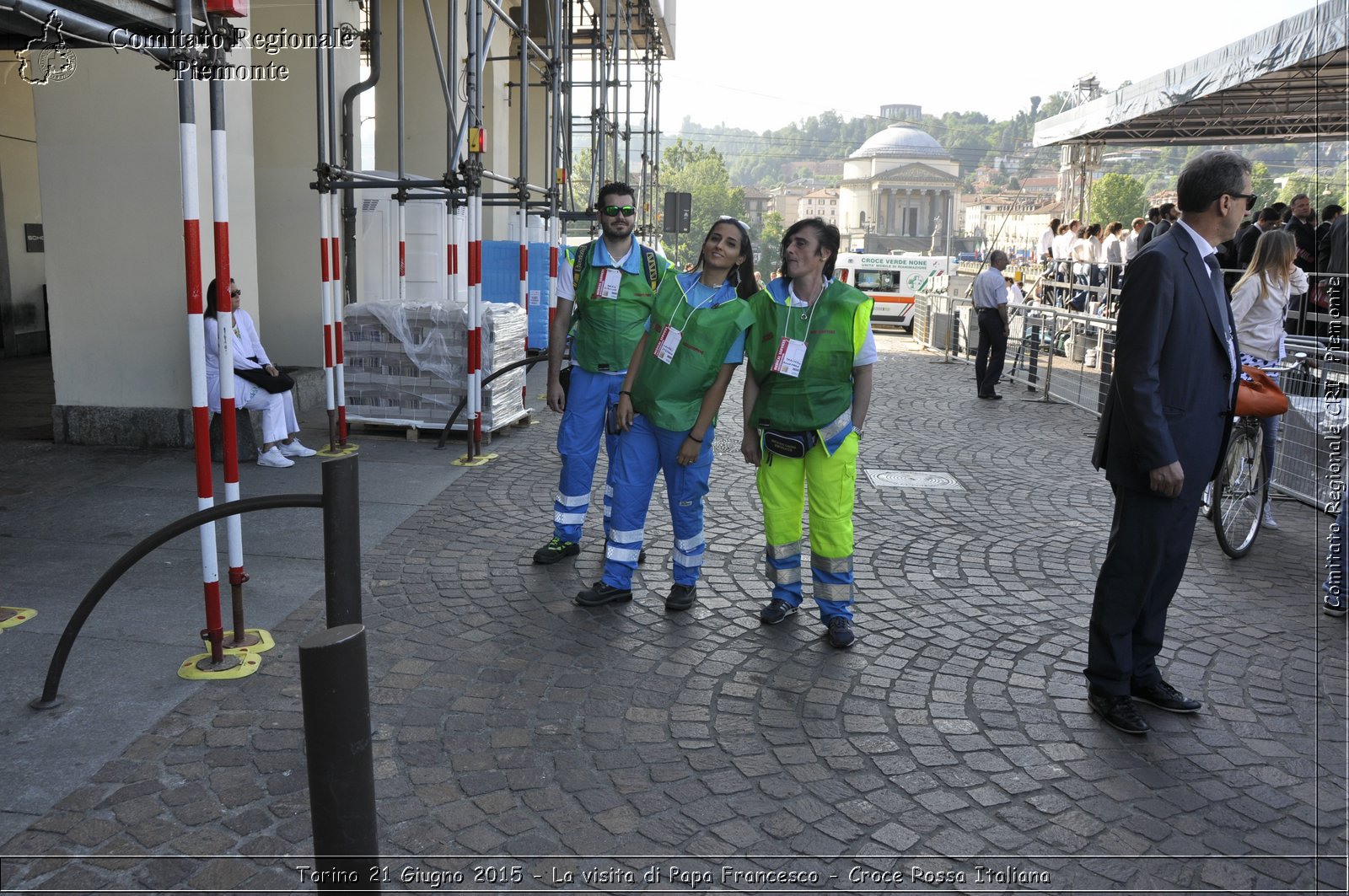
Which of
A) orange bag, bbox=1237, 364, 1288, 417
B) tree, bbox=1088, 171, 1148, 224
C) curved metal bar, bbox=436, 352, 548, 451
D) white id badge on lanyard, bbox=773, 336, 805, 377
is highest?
tree, bbox=1088, 171, 1148, 224

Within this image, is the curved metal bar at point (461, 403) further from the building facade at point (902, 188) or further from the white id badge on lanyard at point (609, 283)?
the building facade at point (902, 188)

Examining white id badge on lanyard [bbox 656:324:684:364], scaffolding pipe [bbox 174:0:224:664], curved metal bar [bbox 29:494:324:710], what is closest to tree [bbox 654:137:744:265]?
white id badge on lanyard [bbox 656:324:684:364]

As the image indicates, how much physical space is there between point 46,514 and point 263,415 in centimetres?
A: 186

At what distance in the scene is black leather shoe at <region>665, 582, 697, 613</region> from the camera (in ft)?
17.0

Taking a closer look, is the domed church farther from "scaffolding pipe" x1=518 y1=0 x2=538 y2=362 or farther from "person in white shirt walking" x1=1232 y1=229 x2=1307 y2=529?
"person in white shirt walking" x1=1232 y1=229 x2=1307 y2=529

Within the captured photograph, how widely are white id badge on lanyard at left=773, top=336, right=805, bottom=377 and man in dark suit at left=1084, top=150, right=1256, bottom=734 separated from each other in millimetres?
1242

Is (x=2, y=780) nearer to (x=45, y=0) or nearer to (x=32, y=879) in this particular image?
(x=32, y=879)

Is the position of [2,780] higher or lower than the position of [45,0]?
lower

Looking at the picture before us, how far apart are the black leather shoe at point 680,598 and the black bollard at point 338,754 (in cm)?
310

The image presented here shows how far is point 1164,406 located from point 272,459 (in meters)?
6.24

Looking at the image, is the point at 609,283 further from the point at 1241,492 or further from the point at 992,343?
the point at 992,343

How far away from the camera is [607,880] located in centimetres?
301

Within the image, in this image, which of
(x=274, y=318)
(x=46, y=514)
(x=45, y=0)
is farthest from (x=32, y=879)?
(x=274, y=318)

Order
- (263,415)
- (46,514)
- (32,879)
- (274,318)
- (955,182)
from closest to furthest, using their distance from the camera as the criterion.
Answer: (32,879)
(46,514)
(263,415)
(274,318)
(955,182)
